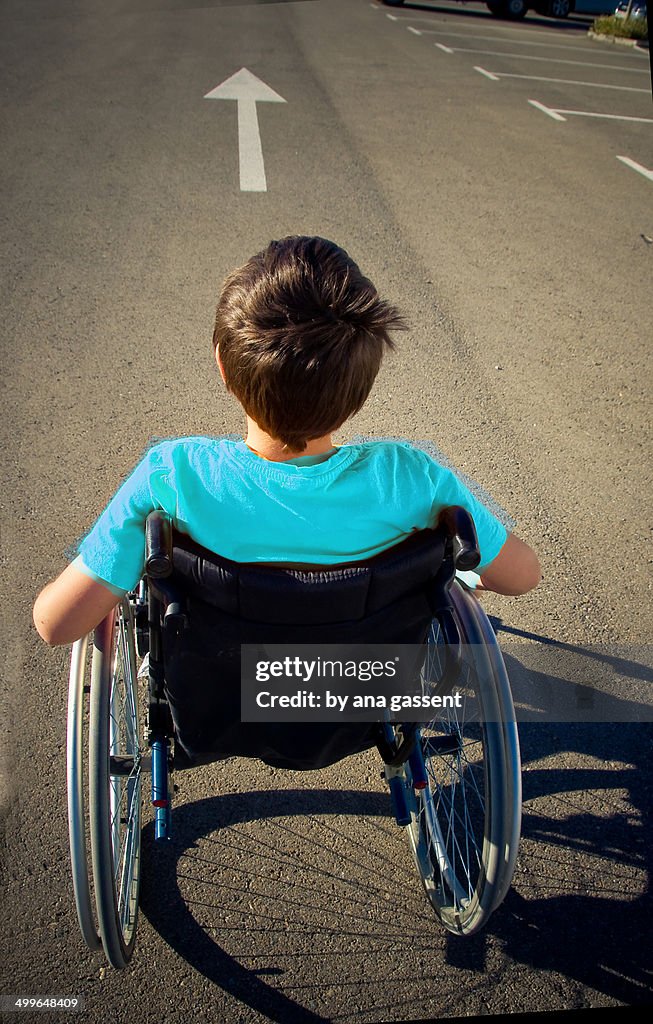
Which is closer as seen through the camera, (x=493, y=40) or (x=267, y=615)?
(x=267, y=615)

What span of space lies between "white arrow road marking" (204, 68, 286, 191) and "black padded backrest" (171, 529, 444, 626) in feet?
19.5

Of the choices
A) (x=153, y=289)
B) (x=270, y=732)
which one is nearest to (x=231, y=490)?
(x=270, y=732)

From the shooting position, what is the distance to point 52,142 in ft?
24.5

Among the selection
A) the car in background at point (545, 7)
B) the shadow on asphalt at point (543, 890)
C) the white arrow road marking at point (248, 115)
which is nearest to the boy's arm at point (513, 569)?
the shadow on asphalt at point (543, 890)

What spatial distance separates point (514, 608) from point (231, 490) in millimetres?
1864

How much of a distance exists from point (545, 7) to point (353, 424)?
2136cm

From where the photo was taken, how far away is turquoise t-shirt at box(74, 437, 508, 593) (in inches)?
56.7

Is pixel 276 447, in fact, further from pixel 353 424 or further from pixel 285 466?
pixel 353 424

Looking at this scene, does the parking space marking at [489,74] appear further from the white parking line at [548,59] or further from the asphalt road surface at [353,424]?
the white parking line at [548,59]

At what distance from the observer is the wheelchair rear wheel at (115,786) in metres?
1.65

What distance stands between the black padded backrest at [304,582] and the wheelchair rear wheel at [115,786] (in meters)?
0.38

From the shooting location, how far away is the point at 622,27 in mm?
18188

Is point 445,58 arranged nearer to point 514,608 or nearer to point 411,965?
point 514,608

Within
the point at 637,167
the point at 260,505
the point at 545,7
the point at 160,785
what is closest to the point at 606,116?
the point at 637,167
